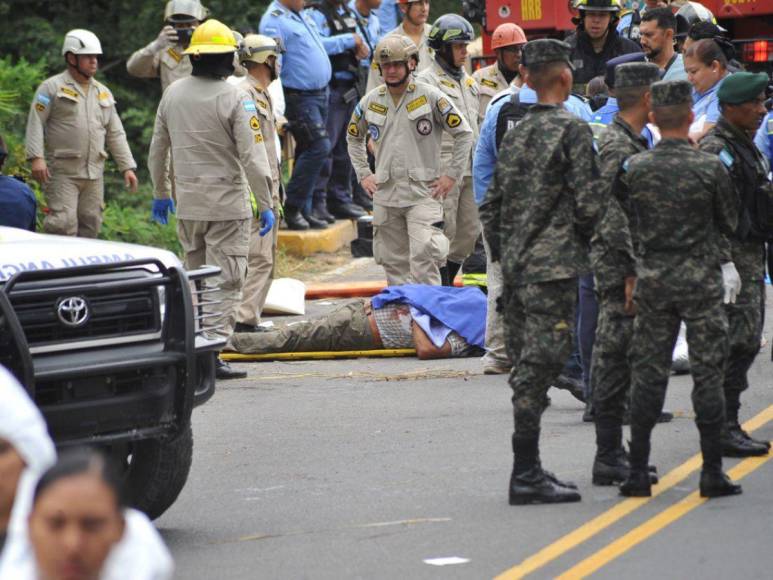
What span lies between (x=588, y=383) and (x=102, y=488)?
584 cm

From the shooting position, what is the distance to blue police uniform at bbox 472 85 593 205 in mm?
9641

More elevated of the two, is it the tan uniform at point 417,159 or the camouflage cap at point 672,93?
the camouflage cap at point 672,93

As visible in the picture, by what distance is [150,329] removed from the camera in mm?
6844

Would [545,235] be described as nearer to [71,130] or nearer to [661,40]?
[661,40]

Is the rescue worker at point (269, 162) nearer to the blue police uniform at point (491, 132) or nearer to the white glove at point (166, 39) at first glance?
the blue police uniform at point (491, 132)

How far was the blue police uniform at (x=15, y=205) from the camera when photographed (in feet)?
27.1

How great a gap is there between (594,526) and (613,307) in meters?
1.17

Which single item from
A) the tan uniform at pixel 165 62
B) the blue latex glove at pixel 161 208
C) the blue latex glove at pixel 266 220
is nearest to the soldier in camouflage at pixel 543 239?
the blue latex glove at pixel 266 220

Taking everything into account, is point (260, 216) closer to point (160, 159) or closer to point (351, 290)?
point (160, 159)

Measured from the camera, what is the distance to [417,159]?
12.0 m

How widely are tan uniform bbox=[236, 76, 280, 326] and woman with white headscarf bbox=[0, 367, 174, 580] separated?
7.85m

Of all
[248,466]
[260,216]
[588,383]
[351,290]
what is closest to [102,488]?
[248,466]

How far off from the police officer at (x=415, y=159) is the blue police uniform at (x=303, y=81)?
329 centimetres

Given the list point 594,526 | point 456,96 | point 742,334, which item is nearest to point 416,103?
point 456,96
